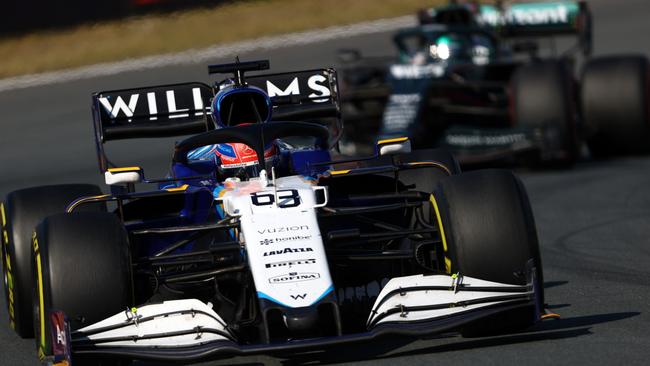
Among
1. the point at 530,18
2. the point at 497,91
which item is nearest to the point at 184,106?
the point at 497,91

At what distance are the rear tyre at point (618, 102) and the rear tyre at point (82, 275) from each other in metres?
9.61

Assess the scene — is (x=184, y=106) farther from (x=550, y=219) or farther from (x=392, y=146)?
(x=550, y=219)

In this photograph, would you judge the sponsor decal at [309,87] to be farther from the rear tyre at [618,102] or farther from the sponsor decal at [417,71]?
the rear tyre at [618,102]

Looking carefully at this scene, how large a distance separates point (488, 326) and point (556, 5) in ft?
33.6

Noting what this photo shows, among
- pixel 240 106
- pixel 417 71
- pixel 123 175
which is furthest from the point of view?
pixel 417 71

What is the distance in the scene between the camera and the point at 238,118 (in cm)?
792

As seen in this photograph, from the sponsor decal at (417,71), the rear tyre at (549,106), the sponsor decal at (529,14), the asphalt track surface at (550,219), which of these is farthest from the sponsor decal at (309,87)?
the sponsor decal at (529,14)

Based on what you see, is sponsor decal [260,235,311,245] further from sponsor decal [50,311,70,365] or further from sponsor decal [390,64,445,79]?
sponsor decal [390,64,445,79]

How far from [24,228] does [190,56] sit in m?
13.6

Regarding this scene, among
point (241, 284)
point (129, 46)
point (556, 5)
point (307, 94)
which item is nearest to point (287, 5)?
point (129, 46)

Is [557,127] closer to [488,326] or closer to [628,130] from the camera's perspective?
[628,130]

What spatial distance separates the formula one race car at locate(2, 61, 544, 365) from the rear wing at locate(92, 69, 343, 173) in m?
0.55

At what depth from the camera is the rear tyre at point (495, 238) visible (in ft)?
21.3

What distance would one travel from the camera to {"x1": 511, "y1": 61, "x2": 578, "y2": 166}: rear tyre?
1435cm
